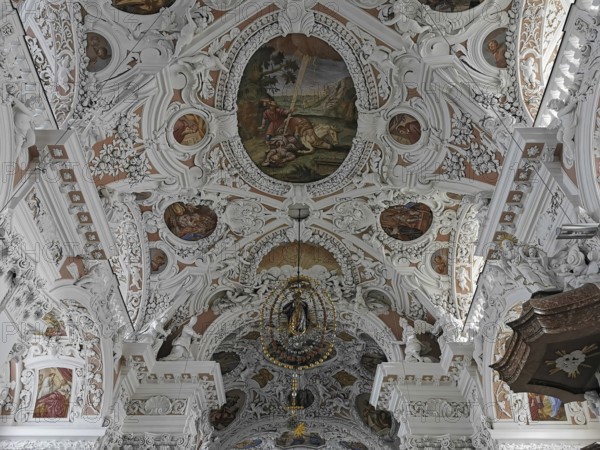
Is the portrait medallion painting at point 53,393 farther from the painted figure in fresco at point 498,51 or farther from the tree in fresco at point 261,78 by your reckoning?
the painted figure in fresco at point 498,51

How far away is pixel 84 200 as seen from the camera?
34.6 ft

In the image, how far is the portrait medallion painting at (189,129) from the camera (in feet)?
42.8

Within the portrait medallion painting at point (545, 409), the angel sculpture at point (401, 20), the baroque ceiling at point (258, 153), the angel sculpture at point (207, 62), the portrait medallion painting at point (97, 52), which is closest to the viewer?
the baroque ceiling at point (258, 153)

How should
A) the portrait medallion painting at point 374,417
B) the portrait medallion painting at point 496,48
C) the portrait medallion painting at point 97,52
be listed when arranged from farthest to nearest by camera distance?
the portrait medallion painting at point 374,417
the portrait medallion painting at point 97,52
the portrait medallion painting at point 496,48

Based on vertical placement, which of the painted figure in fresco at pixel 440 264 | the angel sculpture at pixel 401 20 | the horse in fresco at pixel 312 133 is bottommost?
the painted figure in fresco at pixel 440 264

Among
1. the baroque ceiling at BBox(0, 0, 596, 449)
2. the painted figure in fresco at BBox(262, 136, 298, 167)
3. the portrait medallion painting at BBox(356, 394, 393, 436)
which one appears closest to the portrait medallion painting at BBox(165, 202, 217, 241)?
the baroque ceiling at BBox(0, 0, 596, 449)

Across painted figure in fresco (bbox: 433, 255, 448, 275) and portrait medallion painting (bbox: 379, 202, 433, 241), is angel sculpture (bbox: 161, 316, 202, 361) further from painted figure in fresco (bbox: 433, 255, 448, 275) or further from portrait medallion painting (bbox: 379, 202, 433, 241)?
painted figure in fresco (bbox: 433, 255, 448, 275)

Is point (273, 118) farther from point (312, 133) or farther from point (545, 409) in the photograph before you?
point (545, 409)

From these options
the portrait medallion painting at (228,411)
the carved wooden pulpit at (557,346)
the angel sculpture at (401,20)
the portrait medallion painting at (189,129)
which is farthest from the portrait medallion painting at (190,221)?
the carved wooden pulpit at (557,346)

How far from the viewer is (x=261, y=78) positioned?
13.0m

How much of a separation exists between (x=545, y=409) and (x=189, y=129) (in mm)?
8344

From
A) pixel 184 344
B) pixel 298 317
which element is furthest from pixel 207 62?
pixel 184 344

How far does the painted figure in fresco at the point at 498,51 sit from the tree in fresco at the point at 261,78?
3571mm

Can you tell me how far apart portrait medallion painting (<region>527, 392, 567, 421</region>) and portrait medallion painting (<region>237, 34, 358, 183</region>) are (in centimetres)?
586
